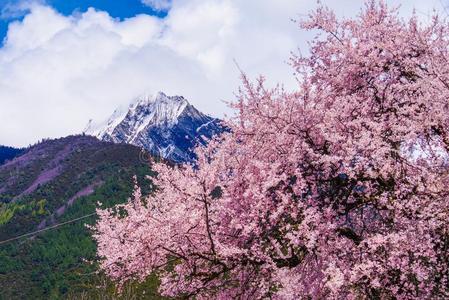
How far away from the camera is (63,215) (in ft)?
369

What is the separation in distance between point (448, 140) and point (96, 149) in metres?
150

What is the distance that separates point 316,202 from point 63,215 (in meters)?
111

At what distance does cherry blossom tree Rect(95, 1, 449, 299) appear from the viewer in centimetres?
730

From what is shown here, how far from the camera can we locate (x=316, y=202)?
25.3ft

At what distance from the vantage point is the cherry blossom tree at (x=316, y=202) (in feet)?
23.9

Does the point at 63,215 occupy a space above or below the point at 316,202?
above

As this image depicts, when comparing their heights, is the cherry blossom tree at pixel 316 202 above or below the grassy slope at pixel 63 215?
below

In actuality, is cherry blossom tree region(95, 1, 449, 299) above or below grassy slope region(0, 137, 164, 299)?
below

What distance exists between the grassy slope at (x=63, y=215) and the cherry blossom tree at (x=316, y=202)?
169 ft

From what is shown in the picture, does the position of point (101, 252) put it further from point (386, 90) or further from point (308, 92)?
point (386, 90)

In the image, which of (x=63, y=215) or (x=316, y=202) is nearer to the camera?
(x=316, y=202)

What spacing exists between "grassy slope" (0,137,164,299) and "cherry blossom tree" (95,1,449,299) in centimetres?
5162

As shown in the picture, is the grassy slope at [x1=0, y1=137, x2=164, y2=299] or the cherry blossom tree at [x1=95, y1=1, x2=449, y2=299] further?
the grassy slope at [x1=0, y1=137, x2=164, y2=299]

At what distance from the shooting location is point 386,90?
27.5ft
